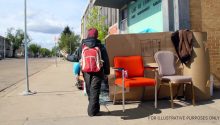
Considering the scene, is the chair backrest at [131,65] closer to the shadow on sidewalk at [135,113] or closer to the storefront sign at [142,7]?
the shadow on sidewalk at [135,113]

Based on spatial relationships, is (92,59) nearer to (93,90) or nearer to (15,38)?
(93,90)

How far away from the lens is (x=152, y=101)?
24.4ft

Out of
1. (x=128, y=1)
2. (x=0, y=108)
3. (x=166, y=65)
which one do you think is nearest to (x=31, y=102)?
(x=0, y=108)

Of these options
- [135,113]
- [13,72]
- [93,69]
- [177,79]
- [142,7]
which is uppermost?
[142,7]

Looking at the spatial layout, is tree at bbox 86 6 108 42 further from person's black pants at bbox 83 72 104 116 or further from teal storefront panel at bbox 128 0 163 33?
person's black pants at bbox 83 72 104 116

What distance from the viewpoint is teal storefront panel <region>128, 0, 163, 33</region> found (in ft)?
34.2

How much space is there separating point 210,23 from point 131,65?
3.41 metres

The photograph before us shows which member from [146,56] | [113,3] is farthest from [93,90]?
[113,3]

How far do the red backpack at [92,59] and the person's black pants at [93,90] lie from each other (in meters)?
0.15

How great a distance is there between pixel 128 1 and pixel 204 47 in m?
7.25

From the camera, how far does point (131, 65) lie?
7.06m

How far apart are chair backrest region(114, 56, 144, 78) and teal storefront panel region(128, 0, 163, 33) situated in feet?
10.9

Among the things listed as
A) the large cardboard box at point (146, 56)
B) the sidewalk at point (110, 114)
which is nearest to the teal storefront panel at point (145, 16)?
the large cardboard box at point (146, 56)

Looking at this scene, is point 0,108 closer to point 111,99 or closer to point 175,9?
point 111,99
